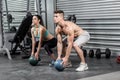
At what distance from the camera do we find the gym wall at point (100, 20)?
7.64 m

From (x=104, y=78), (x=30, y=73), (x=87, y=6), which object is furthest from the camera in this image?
(x=87, y=6)

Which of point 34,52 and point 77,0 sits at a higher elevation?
point 77,0

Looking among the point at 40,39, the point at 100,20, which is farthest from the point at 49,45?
the point at 100,20

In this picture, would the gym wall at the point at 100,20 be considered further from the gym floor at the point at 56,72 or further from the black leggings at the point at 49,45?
the black leggings at the point at 49,45

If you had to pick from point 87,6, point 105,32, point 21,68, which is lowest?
point 21,68

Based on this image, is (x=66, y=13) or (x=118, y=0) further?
(x=66, y=13)

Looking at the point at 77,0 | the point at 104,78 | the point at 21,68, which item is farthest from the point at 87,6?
the point at 104,78

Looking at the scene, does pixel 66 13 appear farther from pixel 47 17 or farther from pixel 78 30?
pixel 78 30

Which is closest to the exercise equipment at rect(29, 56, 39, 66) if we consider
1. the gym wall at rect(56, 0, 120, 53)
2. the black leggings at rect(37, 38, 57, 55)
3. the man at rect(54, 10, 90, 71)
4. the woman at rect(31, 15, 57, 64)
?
the woman at rect(31, 15, 57, 64)

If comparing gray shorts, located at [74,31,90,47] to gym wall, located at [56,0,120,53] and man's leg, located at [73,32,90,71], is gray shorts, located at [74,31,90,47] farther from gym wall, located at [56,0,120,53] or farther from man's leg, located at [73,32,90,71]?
gym wall, located at [56,0,120,53]

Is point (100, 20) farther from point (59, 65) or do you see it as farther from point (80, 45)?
point (59, 65)

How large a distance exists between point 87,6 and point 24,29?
2198mm

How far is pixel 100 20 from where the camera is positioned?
26.7 feet

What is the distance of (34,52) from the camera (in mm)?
6516
